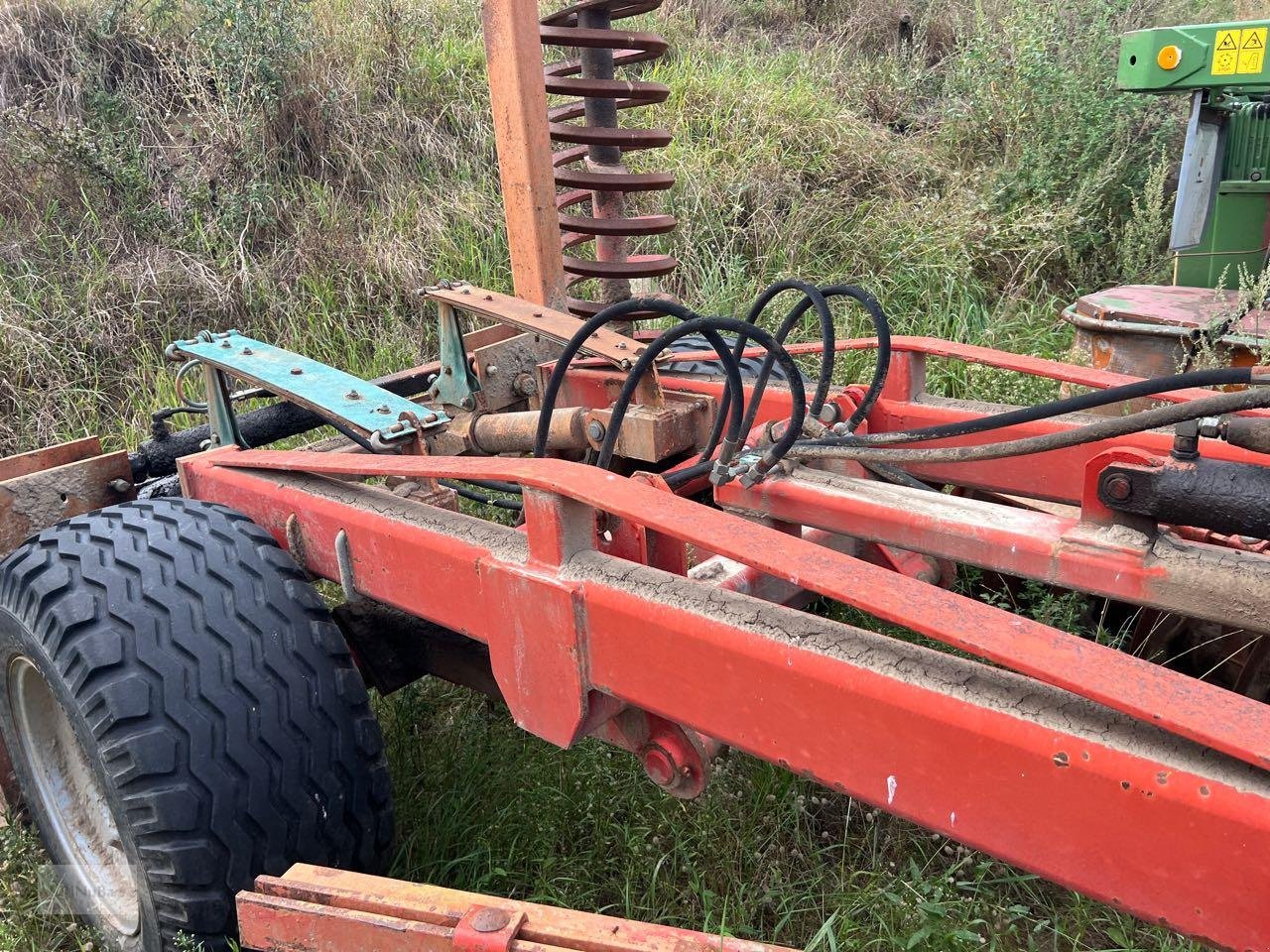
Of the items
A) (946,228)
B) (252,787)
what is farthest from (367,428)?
(946,228)

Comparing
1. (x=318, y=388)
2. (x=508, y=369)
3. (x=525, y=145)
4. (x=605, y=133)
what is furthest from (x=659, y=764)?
(x=605, y=133)

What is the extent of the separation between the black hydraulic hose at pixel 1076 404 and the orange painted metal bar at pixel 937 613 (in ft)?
1.74

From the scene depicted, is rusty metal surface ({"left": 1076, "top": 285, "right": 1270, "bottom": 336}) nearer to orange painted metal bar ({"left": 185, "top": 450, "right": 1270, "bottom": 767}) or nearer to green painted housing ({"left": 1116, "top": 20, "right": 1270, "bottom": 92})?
green painted housing ({"left": 1116, "top": 20, "right": 1270, "bottom": 92})

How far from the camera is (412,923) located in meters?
1.71

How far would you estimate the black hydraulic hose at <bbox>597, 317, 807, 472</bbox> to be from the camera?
2.03 m

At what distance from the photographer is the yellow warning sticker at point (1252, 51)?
145 inches

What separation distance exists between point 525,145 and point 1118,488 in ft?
7.10

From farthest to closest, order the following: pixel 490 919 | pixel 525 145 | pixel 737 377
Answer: pixel 525 145
pixel 737 377
pixel 490 919

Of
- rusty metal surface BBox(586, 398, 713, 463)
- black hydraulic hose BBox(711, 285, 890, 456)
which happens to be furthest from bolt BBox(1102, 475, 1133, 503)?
rusty metal surface BBox(586, 398, 713, 463)

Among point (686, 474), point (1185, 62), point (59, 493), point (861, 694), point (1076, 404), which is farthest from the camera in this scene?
point (1185, 62)

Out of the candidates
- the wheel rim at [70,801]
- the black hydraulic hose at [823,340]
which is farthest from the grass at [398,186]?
the wheel rim at [70,801]

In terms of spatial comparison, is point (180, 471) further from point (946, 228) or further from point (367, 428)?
point (946, 228)

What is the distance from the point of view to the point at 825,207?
21.2 feet

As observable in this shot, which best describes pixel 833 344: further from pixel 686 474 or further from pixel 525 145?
pixel 525 145
